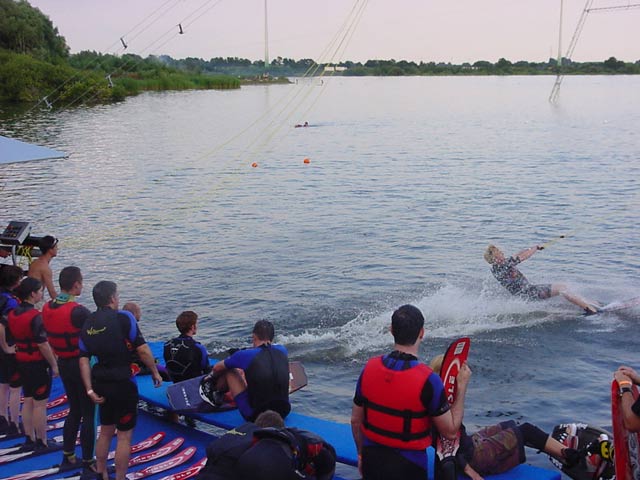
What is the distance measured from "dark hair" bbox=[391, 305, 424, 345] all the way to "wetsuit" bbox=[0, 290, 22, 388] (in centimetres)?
475

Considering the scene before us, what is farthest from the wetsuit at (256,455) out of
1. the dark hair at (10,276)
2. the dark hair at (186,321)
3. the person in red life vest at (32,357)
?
the dark hair at (10,276)

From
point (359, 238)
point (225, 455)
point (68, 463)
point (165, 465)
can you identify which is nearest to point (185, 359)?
point (165, 465)

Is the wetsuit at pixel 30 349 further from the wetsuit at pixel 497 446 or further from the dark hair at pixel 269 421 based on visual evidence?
the wetsuit at pixel 497 446

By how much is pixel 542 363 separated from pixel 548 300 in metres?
2.96

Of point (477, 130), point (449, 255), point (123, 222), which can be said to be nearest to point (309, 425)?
point (449, 255)

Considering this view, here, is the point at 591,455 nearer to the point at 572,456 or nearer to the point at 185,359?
the point at 572,456

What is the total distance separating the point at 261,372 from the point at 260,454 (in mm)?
2101

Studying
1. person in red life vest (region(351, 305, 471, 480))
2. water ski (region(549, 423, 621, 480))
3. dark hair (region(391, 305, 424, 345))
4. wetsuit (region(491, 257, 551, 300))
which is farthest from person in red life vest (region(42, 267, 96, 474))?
wetsuit (region(491, 257, 551, 300))

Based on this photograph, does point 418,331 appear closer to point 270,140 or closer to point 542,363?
point 542,363

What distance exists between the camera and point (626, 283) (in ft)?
55.8

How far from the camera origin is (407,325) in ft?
16.5

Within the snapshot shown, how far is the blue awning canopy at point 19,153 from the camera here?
1112cm

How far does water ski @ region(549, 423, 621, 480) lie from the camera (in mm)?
6293

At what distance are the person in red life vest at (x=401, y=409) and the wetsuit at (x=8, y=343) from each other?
4.43 metres
